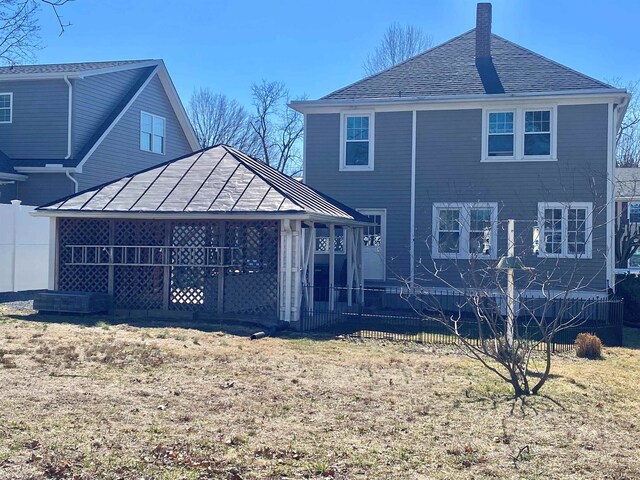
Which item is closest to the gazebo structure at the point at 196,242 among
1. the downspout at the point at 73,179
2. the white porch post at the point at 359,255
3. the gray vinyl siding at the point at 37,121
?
the white porch post at the point at 359,255

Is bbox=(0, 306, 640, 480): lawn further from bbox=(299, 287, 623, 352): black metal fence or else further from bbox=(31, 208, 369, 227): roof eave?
bbox=(31, 208, 369, 227): roof eave

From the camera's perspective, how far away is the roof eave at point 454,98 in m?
16.9

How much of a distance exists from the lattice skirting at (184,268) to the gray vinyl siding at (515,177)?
5.49m

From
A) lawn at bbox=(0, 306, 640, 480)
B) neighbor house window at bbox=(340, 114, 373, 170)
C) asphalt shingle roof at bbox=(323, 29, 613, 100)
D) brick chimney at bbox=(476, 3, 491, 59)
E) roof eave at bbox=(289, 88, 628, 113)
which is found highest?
brick chimney at bbox=(476, 3, 491, 59)

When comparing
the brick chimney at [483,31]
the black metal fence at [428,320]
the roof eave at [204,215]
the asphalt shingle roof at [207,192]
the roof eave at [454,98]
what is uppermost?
the brick chimney at [483,31]

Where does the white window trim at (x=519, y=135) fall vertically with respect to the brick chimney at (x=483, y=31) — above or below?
below

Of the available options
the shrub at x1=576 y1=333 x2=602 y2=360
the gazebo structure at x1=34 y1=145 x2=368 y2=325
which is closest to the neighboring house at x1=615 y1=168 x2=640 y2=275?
the shrub at x1=576 y1=333 x2=602 y2=360

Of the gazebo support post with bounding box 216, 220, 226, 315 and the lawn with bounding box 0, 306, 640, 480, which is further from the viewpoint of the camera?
the gazebo support post with bounding box 216, 220, 226, 315

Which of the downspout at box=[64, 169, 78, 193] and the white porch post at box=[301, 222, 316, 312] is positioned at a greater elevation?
the downspout at box=[64, 169, 78, 193]

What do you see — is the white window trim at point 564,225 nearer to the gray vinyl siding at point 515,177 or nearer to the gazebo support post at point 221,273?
the gray vinyl siding at point 515,177

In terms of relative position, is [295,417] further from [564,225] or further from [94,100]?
[94,100]

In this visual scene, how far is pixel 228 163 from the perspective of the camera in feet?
52.5

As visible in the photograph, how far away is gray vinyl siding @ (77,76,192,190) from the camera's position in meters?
22.0

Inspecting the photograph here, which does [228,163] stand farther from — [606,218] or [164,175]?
[606,218]
